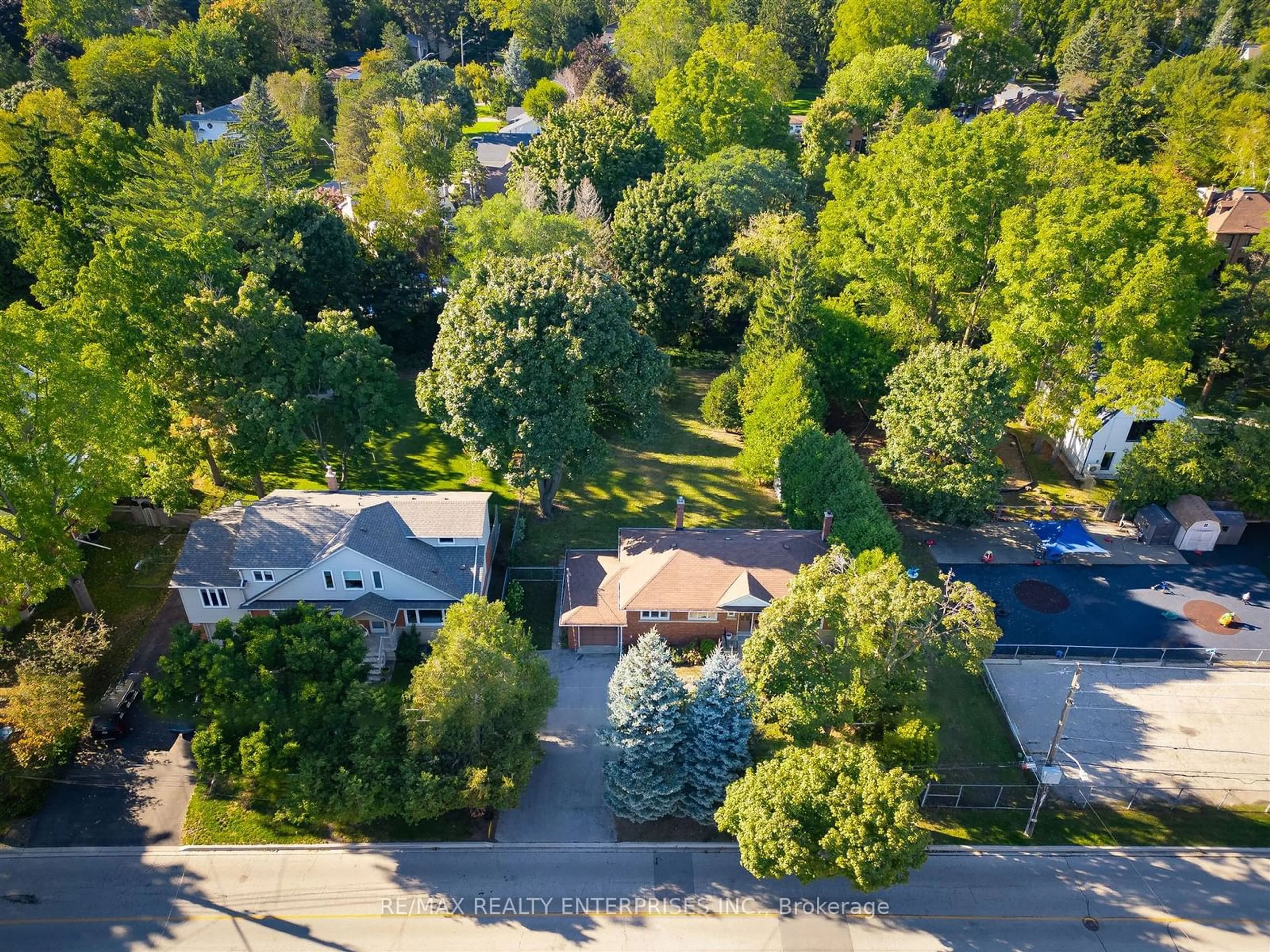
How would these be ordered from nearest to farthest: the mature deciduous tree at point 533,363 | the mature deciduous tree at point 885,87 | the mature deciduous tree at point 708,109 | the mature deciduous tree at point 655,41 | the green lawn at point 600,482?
the mature deciduous tree at point 533,363
the green lawn at point 600,482
the mature deciduous tree at point 708,109
the mature deciduous tree at point 885,87
the mature deciduous tree at point 655,41

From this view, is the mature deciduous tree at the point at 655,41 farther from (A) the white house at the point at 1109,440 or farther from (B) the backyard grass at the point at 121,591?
(B) the backyard grass at the point at 121,591

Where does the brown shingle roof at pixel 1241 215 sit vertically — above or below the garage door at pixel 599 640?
above

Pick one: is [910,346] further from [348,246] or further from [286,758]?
[286,758]

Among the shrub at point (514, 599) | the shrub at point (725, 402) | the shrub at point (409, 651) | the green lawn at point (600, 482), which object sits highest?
the shrub at point (725, 402)

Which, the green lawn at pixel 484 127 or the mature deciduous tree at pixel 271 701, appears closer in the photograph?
the mature deciduous tree at pixel 271 701

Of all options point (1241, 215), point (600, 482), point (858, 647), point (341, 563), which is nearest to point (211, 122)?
point (600, 482)

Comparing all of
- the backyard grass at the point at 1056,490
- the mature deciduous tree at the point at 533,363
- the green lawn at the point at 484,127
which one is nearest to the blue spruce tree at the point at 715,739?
the mature deciduous tree at the point at 533,363

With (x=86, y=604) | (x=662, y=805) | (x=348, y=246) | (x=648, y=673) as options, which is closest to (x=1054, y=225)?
(x=648, y=673)
